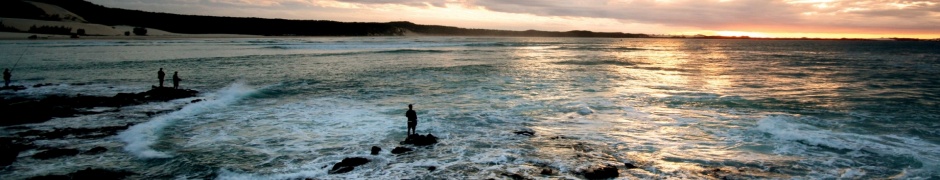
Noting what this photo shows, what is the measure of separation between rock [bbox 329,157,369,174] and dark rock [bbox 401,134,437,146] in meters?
1.89

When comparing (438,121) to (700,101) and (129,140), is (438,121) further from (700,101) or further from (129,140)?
(700,101)

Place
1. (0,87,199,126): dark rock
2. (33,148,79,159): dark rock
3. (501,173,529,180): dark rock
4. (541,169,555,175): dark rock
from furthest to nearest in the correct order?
(0,87,199,126): dark rock, (33,148,79,159): dark rock, (541,169,555,175): dark rock, (501,173,529,180): dark rock

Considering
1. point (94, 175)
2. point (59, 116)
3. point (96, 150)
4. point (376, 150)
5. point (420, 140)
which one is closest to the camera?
point (94, 175)

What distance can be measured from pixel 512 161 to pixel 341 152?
4089 mm

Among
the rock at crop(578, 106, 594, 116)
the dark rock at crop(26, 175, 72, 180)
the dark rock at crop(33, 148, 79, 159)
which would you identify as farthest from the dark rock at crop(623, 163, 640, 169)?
the dark rock at crop(33, 148, 79, 159)

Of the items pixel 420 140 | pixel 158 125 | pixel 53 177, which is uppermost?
pixel 420 140

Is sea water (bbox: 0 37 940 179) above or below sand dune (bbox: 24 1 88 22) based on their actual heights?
below

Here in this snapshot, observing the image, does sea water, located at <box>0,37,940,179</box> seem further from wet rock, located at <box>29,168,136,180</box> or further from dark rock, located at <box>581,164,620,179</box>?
wet rock, located at <box>29,168,136,180</box>

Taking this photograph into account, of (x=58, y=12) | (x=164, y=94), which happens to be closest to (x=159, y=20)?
(x=58, y=12)

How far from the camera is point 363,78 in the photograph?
1197 inches

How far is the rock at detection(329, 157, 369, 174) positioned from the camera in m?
10.0

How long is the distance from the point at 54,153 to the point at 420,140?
805 centimetres

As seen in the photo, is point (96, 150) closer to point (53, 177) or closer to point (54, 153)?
point (54, 153)

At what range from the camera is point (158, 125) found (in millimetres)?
14570
